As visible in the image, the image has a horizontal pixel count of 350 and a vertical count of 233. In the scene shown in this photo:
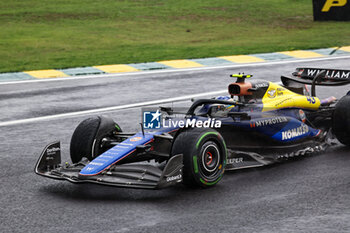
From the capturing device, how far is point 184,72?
1755 centimetres

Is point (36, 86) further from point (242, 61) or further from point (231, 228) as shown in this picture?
point (231, 228)

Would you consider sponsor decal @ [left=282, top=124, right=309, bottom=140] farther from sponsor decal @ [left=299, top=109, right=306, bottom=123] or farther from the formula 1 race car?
sponsor decal @ [left=299, top=109, right=306, bottom=123]

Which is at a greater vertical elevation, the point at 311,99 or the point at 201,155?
the point at 311,99

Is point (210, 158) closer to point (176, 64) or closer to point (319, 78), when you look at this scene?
point (319, 78)

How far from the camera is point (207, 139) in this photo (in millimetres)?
7691

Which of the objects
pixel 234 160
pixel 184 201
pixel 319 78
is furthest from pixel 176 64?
pixel 184 201

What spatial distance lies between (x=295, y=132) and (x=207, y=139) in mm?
1863

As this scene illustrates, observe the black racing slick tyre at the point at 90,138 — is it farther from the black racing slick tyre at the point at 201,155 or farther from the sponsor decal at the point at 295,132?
the sponsor decal at the point at 295,132

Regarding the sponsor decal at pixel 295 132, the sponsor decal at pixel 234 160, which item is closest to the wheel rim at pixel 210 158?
the sponsor decal at pixel 234 160

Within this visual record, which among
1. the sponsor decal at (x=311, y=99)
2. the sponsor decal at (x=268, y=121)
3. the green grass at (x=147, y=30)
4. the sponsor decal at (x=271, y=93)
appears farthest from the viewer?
the green grass at (x=147, y=30)

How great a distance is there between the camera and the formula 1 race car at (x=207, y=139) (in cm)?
750

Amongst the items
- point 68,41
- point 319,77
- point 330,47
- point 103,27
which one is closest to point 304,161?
point 319,77

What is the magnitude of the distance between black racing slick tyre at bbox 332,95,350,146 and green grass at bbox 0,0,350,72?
10.4 metres

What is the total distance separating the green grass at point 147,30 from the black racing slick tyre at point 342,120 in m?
10.4
